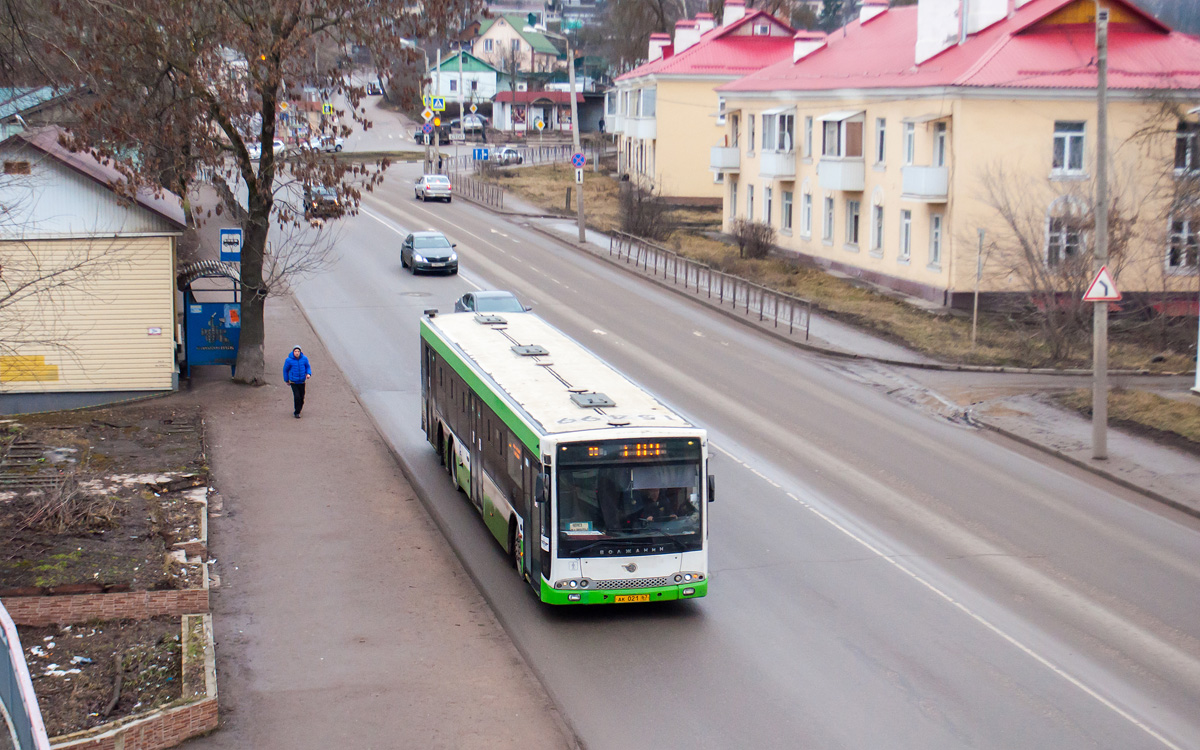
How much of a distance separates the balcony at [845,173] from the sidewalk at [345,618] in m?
23.9

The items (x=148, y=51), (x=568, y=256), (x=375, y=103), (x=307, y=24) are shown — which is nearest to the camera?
(x=148, y=51)

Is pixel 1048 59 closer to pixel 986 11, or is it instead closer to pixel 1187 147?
pixel 986 11

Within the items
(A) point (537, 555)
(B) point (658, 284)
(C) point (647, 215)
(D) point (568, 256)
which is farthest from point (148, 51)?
(C) point (647, 215)

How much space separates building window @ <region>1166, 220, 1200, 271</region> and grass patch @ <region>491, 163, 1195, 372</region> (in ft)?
8.36

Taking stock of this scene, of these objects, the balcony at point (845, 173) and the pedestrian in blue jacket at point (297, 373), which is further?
the balcony at point (845, 173)

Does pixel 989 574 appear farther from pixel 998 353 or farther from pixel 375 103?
pixel 375 103

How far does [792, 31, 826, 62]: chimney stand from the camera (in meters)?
47.3

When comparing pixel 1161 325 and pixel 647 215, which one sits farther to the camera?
pixel 647 215

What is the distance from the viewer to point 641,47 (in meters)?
89.6

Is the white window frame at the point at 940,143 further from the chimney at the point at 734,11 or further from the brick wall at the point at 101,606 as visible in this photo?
the chimney at the point at 734,11

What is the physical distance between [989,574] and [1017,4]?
1120 inches

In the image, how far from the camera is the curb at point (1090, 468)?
17.6 metres

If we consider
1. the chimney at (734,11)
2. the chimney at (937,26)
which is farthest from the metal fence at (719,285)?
the chimney at (734,11)

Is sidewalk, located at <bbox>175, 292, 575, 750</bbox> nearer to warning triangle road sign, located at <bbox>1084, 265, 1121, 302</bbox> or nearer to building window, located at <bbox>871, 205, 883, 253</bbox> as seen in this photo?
warning triangle road sign, located at <bbox>1084, 265, 1121, 302</bbox>
